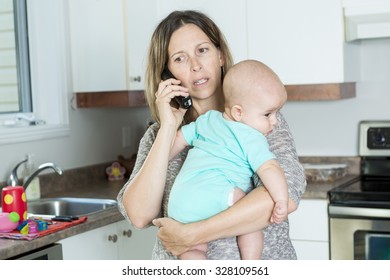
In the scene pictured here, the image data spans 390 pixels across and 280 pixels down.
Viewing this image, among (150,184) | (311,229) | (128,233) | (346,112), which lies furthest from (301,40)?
(150,184)

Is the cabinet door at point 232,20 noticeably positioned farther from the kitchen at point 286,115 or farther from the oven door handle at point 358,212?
the oven door handle at point 358,212

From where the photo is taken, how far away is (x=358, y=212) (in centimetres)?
277

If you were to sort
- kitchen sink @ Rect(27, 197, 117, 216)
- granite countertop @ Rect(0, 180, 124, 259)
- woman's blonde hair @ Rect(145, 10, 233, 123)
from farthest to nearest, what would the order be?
kitchen sink @ Rect(27, 197, 117, 216) < granite countertop @ Rect(0, 180, 124, 259) < woman's blonde hair @ Rect(145, 10, 233, 123)

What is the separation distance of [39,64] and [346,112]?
1510mm

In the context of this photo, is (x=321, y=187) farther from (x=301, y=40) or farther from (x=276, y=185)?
(x=276, y=185)

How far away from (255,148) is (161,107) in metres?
0.27

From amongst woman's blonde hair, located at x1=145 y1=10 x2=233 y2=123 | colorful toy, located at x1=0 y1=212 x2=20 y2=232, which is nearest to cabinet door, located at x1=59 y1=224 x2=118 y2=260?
colorful toy, located at x1=0 y1=212 x2=20 y2=232

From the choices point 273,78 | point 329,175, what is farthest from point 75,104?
point 273,78

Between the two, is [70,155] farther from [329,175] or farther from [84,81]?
[329,175]

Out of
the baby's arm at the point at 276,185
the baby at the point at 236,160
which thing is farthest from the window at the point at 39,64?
the baby's arm at the point at 276,185

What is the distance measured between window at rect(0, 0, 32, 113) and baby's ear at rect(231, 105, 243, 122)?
5.86 feet

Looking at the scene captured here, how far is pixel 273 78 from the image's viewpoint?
1.55m

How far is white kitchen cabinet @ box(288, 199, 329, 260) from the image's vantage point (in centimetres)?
286

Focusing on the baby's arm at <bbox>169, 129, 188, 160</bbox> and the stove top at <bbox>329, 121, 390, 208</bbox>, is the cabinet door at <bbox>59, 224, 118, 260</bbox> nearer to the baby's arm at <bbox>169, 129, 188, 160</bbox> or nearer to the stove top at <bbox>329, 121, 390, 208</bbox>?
the baby's arm at <bbox>169, 129, 188, 160</bbox>
